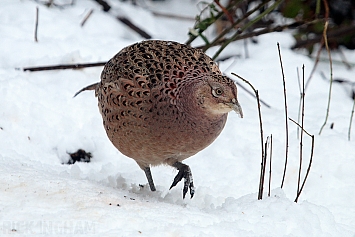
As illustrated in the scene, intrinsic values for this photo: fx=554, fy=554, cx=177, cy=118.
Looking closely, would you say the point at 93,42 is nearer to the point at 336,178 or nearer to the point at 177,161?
the point at 177,161

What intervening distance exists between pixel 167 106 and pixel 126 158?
3.80ft

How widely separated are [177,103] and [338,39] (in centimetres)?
437

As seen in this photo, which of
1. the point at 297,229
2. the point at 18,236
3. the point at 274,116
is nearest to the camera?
the point at 18,236

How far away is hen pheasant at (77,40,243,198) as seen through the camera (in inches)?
131

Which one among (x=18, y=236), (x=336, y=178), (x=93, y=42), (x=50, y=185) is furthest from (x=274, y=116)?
(x=18, y=236)

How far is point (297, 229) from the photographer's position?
2.87 m

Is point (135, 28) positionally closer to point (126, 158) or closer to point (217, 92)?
point (126, 158)

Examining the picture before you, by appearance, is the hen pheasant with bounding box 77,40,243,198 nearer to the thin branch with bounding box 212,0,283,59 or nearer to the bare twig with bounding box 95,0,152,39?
the thin branch with bounding box 212,0,283,59

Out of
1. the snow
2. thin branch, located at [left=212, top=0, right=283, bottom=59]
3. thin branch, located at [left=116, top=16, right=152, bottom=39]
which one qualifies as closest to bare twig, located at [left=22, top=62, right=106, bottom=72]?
the snow

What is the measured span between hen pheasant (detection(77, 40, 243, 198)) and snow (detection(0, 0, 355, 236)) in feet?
1.06

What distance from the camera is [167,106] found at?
336cm

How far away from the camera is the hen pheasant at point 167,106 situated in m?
3.34

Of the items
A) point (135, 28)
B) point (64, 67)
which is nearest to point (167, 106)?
point (64, 67)

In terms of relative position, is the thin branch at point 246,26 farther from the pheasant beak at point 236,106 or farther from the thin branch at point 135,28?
the pheasant beak at point 236,106
